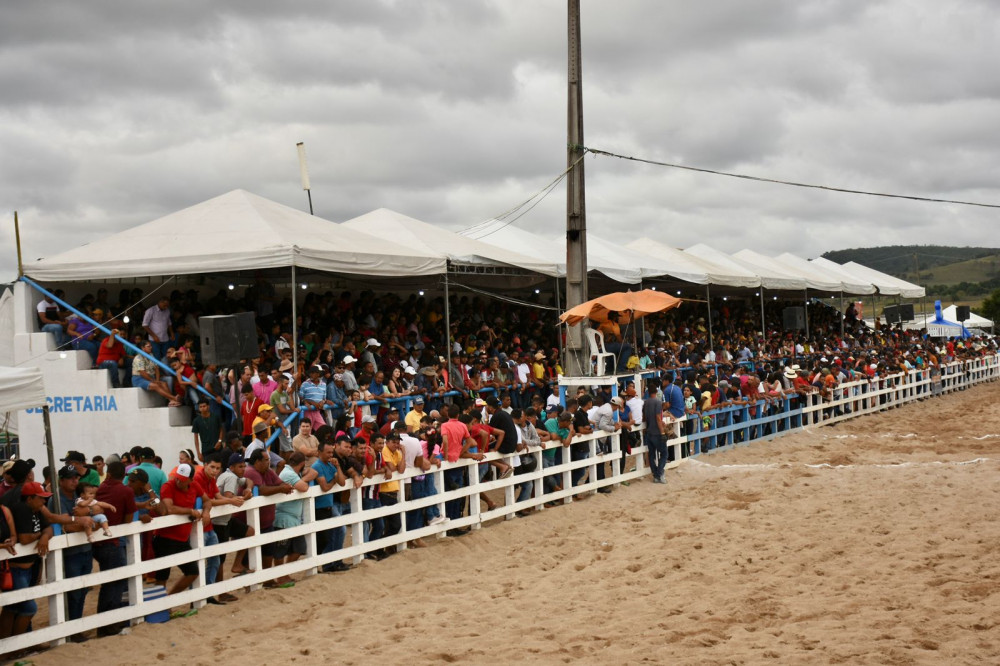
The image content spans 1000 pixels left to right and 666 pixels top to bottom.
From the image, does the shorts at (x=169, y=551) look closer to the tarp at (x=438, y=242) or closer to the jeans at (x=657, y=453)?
the jeans at (x=657, y=453)

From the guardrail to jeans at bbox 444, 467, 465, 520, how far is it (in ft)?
0.35

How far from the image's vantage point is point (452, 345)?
19.0m

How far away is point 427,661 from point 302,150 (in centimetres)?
1248

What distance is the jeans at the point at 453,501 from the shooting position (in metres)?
12.1

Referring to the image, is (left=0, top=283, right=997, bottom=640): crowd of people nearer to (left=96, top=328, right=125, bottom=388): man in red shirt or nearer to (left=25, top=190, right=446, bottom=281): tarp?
(left=96, top=328, right=125, bottom=388): man in red shirt

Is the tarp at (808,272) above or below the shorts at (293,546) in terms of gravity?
above

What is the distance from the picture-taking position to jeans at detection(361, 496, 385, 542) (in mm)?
10938

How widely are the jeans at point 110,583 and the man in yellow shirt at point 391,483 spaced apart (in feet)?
10.8

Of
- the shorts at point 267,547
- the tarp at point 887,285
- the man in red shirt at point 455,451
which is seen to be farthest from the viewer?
the tarp at point 887,285

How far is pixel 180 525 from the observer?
8.91 meters

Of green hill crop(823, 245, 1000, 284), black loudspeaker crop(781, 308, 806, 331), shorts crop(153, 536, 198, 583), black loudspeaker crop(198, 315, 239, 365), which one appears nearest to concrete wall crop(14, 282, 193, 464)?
black loudspeaker crop(198, 315, 239, 365)

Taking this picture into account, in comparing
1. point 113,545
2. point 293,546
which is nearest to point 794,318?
point 293,546

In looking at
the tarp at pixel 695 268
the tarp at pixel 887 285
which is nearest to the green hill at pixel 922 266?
the tarp at pixel 887 285

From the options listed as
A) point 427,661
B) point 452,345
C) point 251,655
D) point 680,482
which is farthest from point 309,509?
point 452,345
